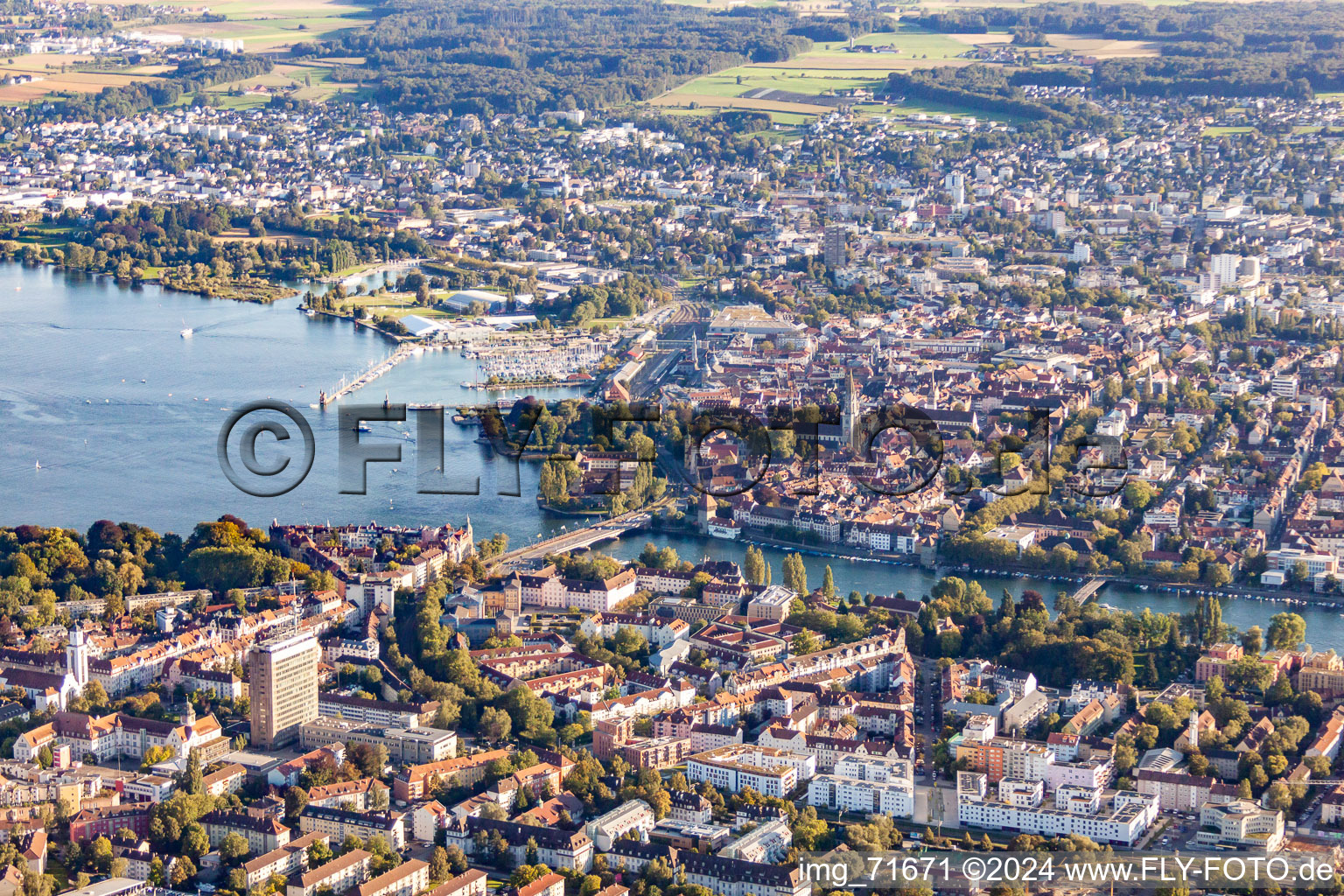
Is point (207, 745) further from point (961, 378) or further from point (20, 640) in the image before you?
point (961, 378)

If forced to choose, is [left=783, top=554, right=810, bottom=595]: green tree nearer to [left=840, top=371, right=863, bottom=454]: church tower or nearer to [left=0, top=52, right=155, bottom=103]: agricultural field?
[left=840, top=371, right=863, bottom=454]: church tower

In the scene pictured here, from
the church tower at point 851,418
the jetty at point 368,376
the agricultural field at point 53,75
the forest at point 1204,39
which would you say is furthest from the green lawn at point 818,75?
the church tower at point 851,418

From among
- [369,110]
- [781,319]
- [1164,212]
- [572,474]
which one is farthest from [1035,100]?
[572,474]

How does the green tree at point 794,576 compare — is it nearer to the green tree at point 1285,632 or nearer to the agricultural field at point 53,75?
the green tree at point 1285,632

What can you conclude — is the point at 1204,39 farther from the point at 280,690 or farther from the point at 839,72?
the point at 280,690

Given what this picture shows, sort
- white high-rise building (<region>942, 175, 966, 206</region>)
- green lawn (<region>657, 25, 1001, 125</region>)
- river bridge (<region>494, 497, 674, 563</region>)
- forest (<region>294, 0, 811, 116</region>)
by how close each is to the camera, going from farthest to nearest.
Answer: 1. forest (<region>294, 0, 811, 116</region>)
2. green lawn (<region>657, 25, 1001, 125</region>)
3. white high-rise building (<region>942, 175, 966, 206</region>)
4. river bridge (<region>494, 497, 674, 563</region>)

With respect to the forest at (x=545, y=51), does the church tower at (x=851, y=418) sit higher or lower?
lower

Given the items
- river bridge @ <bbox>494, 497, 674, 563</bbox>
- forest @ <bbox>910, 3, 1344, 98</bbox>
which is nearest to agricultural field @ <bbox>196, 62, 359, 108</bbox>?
forest @ <bbox>910, 3, 1344, 98</bbox>
